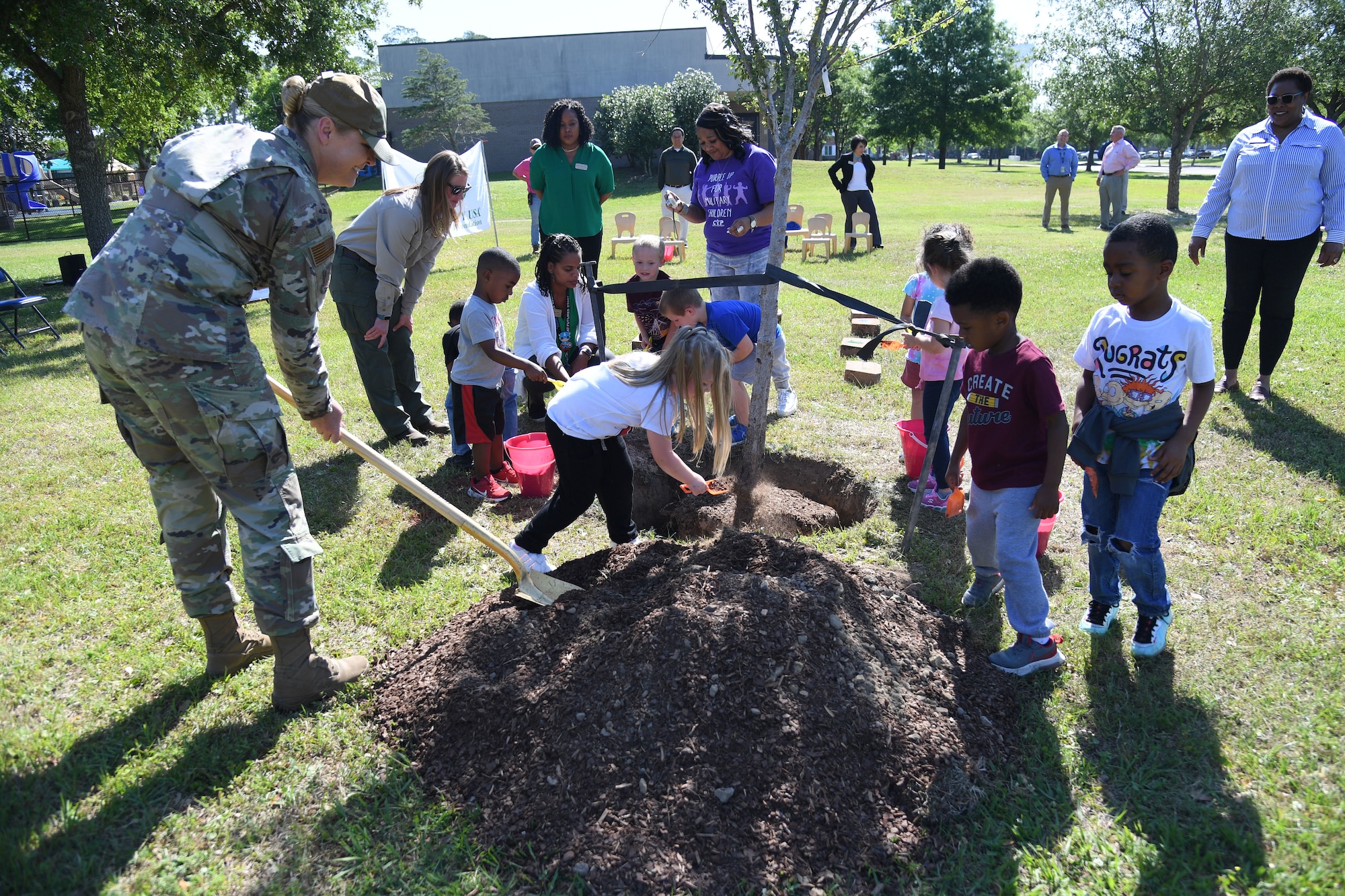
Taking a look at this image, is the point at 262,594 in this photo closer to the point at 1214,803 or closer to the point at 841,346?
the point at 1214,803

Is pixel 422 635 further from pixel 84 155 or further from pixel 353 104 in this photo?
pixel 84 155

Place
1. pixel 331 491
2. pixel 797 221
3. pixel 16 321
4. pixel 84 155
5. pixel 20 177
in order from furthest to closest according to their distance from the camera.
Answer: pixel 20 177 < pixel 797 221 < pixel 84 155 < pixel 16 321 < pixel 331 491

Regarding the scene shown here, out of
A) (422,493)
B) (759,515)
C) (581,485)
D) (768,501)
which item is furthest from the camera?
(768,501)

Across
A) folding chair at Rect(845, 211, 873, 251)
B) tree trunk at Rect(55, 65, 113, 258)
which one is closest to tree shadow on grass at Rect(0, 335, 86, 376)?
tree trunk at Rect(55, 65, 113, 258)

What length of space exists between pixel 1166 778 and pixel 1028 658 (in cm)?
60

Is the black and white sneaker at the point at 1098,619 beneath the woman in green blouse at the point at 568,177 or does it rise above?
beneath

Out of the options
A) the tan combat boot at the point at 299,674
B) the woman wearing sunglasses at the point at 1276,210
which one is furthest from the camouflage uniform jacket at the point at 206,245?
the woman wearing sunglasses at the point at 1276,210

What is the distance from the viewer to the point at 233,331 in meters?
2.60

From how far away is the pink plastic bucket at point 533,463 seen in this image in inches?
181

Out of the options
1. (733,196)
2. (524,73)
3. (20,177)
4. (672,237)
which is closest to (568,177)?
(733,196)

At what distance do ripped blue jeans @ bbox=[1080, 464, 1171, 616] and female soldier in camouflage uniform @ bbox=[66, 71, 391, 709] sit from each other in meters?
3.06

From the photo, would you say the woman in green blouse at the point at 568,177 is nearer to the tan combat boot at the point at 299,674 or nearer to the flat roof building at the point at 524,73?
the tan combat boot at the point at 299,674

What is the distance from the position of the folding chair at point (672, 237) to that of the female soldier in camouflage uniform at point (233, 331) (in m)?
11.0

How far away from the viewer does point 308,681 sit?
2.95 metres
